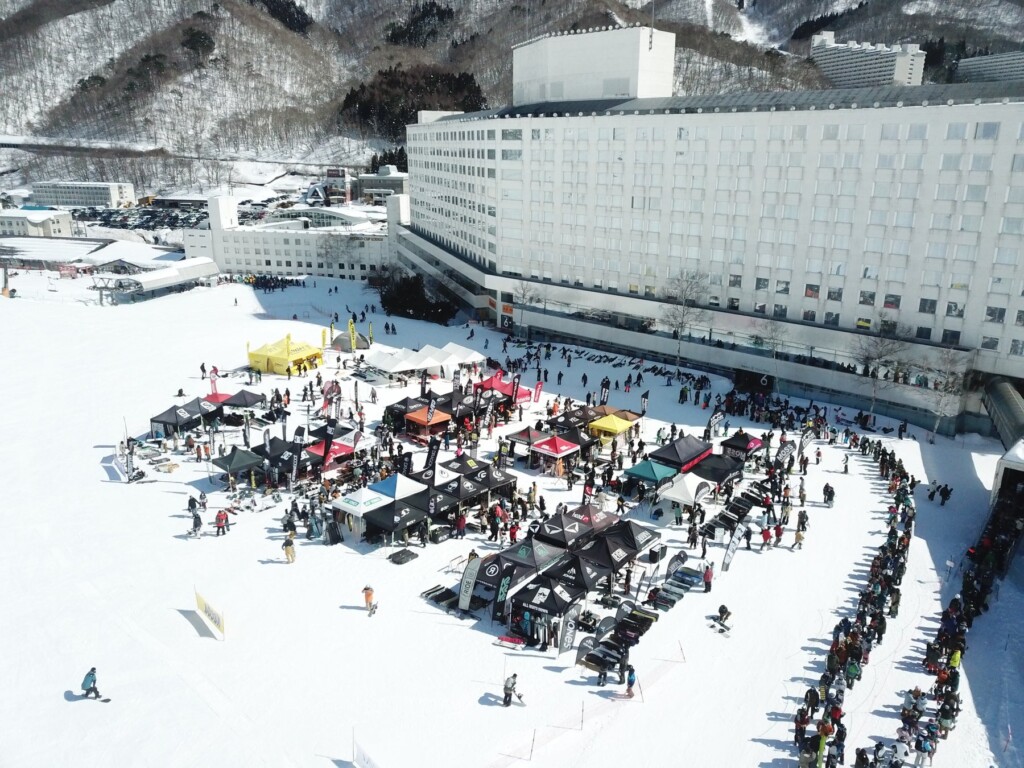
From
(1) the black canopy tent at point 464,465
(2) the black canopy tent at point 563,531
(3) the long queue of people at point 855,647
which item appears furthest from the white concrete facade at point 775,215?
(2) the black canopy tent at point 563,531

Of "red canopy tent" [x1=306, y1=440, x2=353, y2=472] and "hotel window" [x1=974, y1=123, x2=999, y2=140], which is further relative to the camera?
"hotel window" [x1=974, y1=123, x2=999, y2=140]

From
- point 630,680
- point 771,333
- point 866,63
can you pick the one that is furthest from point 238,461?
point 866,63

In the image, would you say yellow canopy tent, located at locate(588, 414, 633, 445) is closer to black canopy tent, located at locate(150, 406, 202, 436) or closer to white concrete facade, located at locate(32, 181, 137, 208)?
black canopy tent, located at locate(150, 406, 202, 436)

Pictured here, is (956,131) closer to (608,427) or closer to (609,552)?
(608,427)

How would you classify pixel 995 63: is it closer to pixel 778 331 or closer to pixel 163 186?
pixel 778 331

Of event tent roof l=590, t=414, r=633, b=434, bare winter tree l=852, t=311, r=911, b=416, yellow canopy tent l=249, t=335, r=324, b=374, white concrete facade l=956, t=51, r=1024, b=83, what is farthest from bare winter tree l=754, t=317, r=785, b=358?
white concrete facade l=956, t=51, r=1024, b=83

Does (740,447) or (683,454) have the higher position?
(683,454)

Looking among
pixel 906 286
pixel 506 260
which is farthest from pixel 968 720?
pixel 506 260
